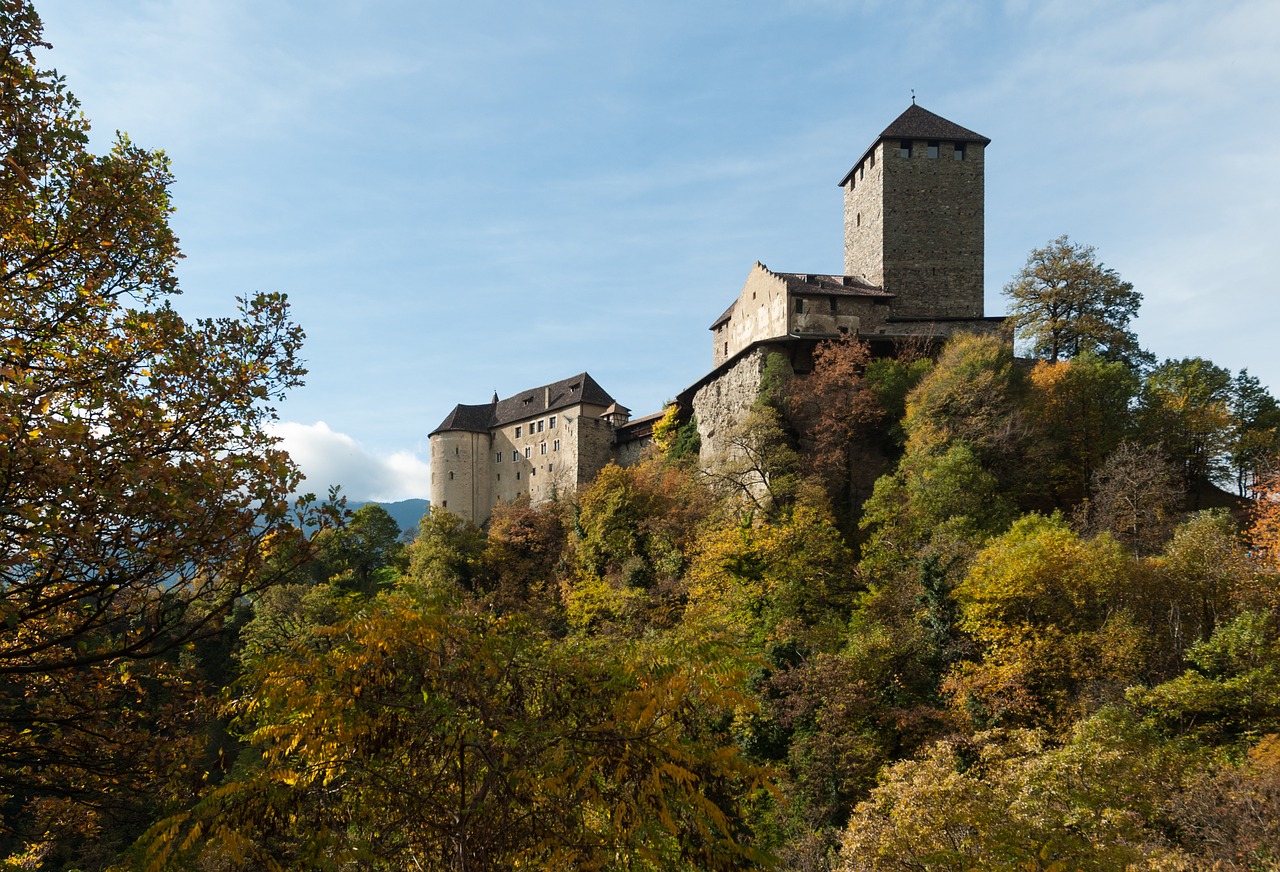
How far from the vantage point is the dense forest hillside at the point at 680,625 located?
6805mm

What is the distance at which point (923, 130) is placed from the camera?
46.2 metres

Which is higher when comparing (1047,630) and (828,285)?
(828,285)

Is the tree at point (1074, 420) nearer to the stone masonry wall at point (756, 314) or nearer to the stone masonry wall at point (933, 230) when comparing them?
the stone masonry wall at point (933, 230)

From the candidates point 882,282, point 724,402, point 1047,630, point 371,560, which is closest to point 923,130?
point 882,282

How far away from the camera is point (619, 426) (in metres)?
56.9

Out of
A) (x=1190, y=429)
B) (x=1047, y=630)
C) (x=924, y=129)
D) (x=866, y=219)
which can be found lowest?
(x=1047, y=630)

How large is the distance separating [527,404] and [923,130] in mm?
30851

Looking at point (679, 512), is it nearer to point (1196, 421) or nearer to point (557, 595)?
point (557, 595)

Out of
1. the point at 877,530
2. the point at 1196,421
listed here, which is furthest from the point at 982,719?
the point at 1196,421

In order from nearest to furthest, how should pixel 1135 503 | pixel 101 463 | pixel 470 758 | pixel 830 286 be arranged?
pixel 101 463 < pixel 470 758 < pixel 1135 503 < pixel 830 286

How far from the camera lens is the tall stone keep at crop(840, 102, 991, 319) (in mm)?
44281

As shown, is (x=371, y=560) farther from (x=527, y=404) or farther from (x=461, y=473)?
(x=527, y=404)

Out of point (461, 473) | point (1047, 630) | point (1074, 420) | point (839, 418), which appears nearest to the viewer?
point (1047, 630)

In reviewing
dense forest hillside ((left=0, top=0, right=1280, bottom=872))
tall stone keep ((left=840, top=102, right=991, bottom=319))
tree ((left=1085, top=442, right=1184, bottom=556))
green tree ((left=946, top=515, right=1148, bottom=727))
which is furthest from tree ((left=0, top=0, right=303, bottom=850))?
tall stone keep ((left=840, top=102, right=991, bottom=319))
